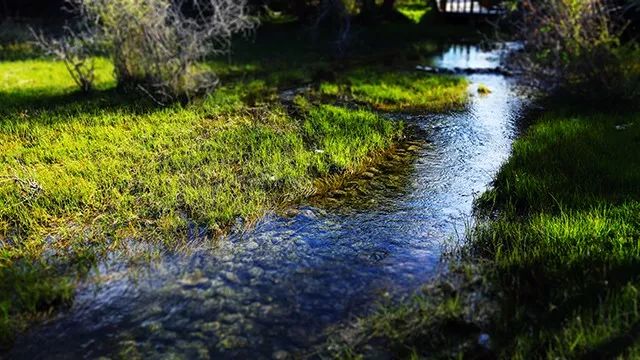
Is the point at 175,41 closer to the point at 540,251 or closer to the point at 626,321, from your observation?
the point at 540,251

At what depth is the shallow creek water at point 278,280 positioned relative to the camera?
13.6ft

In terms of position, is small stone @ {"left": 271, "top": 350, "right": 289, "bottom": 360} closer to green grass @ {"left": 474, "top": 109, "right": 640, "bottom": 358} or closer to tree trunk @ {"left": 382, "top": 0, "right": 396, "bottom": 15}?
green grass @ {"left": 474, "top": 109, "right": 640, "bottom": 358}

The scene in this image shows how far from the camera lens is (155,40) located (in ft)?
35.4

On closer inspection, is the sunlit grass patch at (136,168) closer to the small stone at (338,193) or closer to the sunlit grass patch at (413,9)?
the small stone at (338,193)

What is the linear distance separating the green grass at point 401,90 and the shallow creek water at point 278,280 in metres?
4.17

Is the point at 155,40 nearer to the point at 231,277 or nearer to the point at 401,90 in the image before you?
the point at 401,90

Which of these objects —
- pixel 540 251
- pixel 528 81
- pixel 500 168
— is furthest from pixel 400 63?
pixel 540 251

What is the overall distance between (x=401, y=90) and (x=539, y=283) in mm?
8396

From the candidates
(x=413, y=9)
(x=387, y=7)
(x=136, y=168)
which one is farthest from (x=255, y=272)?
(x=413, y=9)

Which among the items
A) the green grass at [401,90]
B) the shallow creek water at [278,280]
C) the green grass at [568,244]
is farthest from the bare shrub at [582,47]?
the shallow creek water at [278,280]

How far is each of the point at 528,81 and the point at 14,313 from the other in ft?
Answer: 36.1

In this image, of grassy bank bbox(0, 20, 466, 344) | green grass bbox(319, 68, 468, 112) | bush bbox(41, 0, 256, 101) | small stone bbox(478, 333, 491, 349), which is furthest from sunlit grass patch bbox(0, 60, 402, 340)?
small stone bbox(478, 333, 491, 349)

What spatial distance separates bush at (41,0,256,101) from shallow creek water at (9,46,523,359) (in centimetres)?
537

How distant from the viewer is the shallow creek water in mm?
4141
